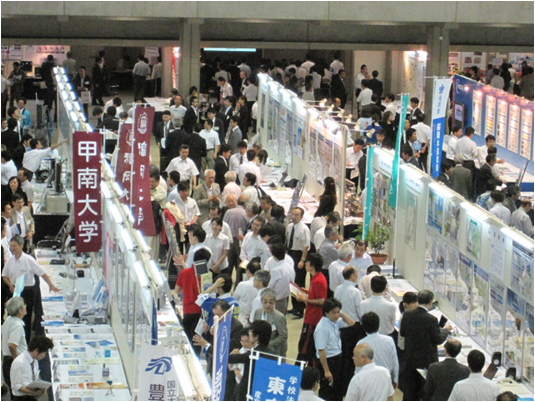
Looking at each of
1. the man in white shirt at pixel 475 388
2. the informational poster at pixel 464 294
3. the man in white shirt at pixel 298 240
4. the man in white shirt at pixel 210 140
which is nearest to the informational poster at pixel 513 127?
the man in white shirt at pixel 210 140

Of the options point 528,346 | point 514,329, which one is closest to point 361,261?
point 514,329

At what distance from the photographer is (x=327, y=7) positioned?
799 inches

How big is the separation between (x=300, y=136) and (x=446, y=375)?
27.2ft

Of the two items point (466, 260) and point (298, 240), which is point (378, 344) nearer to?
point (466, 260)

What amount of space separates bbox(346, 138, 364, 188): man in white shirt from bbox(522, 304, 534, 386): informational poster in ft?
20.2

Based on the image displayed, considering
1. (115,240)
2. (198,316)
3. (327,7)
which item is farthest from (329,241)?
(327,7)

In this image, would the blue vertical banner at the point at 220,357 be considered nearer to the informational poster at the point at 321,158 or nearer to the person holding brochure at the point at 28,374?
the person holding brochure at the point at 28,374

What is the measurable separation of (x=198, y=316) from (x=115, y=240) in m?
1.06

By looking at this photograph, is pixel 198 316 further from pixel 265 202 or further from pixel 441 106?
pixel 441 106

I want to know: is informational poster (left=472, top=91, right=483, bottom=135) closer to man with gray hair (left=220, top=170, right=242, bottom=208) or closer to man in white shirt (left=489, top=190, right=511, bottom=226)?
man with gray hair (left=220, top=170, right=242, bottom=208)

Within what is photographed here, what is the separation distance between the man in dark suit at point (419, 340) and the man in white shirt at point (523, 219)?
11.2 feet

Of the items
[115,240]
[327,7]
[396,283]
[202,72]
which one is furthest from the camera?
[202,72]

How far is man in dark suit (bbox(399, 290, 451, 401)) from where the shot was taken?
835cm

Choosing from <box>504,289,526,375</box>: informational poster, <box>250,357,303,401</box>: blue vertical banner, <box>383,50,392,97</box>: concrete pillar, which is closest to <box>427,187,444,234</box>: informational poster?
<box>504,289,526,375</box>: informational poster
